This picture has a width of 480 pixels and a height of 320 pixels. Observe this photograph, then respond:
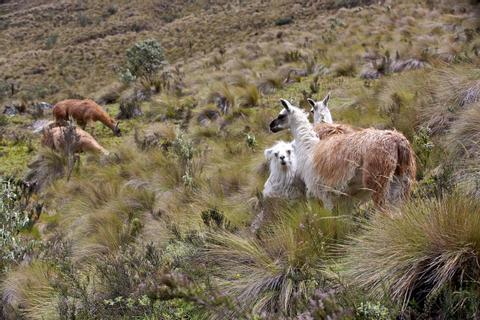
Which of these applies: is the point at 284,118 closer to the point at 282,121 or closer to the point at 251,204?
the point at 282,121

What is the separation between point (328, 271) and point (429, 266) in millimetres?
678

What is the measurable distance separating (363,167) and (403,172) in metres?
→ 0.37

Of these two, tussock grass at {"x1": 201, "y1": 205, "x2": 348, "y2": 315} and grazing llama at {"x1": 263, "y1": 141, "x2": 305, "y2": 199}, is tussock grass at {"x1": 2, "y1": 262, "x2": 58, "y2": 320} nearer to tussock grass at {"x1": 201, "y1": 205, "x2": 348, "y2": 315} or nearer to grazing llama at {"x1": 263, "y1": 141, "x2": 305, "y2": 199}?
tussock grass at {"x1": 201, "y1": 205, "x2": 348, "y2": 315}

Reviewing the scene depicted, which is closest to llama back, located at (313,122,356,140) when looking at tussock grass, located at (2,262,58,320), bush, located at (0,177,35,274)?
tussock grass, located at (2,262,58,320)

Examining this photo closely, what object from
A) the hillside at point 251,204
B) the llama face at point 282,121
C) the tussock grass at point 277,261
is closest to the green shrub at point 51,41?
the hillside at point 251,204

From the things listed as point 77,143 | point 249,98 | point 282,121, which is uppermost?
point 282,121

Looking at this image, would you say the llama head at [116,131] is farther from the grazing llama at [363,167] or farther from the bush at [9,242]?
the grazing llama at [363,167]

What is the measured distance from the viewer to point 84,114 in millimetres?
12719

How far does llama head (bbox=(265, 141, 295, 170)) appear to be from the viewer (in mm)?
5516

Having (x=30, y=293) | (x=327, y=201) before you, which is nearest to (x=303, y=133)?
(x=327, y=201)

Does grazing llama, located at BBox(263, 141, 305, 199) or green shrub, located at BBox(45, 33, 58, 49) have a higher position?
grazing llama, located at BBox(263, 141, 305, 199)

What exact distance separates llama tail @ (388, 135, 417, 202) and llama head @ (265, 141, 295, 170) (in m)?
1.43

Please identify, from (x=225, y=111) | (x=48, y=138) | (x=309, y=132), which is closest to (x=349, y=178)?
(x=309, y=132)

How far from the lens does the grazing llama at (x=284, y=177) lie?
5426 mm
